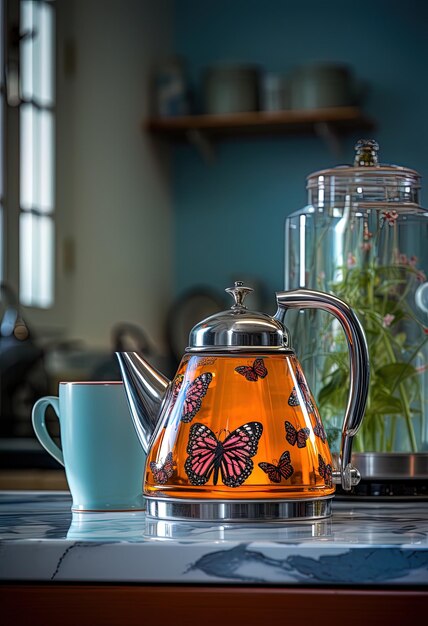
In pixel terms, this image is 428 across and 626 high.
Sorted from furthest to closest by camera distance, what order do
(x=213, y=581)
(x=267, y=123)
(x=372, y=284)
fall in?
(x=267, y=123) < (x=372, y=284) < (x=213, y=581)

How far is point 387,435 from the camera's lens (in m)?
1.07

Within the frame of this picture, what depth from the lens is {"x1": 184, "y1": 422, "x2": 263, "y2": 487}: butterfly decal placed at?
2.72 ft

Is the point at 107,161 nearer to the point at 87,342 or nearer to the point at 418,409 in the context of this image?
the point at 87,342

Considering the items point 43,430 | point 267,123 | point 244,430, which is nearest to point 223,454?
point 244,430

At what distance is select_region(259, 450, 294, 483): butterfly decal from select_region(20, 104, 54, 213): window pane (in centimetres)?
339

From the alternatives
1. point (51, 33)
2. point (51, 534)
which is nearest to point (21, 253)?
point (51, 33)

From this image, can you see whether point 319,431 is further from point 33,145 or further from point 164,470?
point 33,145

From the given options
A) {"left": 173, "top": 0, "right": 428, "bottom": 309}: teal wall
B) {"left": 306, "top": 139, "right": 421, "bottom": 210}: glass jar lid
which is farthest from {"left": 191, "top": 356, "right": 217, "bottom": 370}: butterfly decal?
{"left": 173, "top": 0, "right": 428, "bottom": 309}: teal wall

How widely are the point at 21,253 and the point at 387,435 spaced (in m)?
3.16

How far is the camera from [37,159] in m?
4.30

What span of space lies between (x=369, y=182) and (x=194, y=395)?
366 mm

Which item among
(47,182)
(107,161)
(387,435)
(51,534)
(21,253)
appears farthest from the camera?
(107,161)

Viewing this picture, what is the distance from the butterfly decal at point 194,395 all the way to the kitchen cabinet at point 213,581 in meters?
0.12

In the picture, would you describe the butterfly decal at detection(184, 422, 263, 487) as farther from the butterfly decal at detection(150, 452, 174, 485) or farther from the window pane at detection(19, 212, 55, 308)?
the window pane at detection(19, 212, 55, 308)
